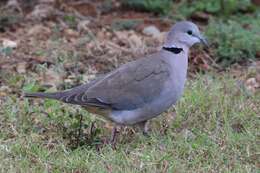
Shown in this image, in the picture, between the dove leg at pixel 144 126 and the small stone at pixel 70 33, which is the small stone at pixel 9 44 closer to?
the small stone at pixel 70 33

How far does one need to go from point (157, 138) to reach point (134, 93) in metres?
0.40

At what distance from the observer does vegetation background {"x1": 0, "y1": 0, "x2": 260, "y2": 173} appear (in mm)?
5715

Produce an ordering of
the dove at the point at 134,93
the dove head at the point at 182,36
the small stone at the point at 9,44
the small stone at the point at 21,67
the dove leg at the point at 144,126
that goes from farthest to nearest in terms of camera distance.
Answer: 1. the small stone at the point at 9,44
2. the small stone at the point at 21,67
3. the dove head at the point at 182,36
4. the dove leg at the point at 144,126
5. the dove at the point at 134,93

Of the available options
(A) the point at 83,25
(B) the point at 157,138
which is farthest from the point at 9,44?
(B) the point at 157,138

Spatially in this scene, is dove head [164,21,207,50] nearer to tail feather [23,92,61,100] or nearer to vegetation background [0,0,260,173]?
vegetation background [0,0,260,173]

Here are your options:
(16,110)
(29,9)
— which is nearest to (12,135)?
(16,110)

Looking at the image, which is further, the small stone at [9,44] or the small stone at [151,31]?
the small stone at [151,31]

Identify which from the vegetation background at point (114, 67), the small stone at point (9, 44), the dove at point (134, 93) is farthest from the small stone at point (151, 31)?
the dove at point (134, 93)

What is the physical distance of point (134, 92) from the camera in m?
6.30

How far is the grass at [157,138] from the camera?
18.3 feet

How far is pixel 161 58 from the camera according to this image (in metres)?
6.45

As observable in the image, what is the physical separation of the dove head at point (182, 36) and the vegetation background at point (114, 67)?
0.53 metres

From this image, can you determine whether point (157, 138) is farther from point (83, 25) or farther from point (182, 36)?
point (83, 25)

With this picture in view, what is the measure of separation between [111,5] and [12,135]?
12.2 ft
